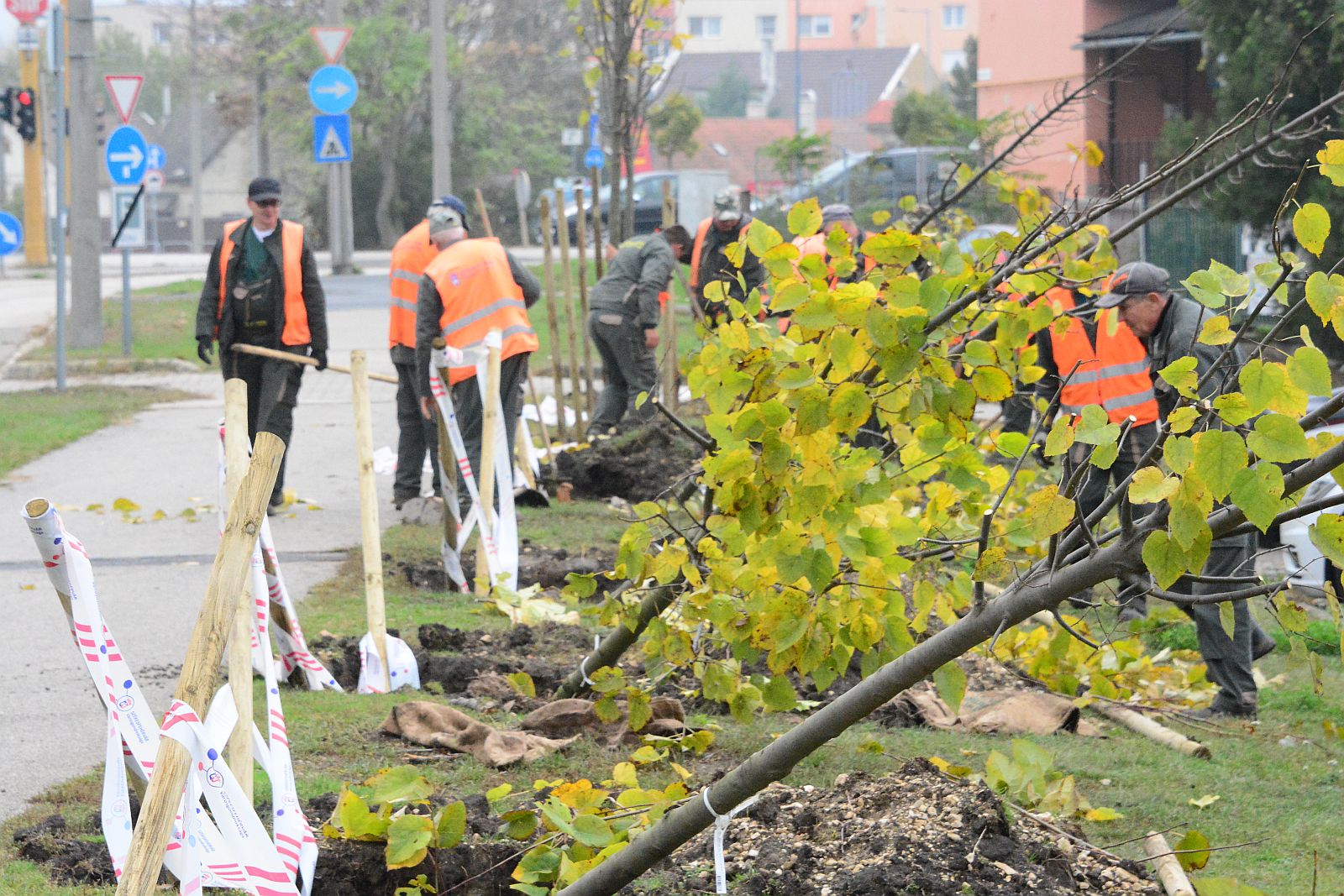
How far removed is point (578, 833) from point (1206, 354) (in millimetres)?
3775

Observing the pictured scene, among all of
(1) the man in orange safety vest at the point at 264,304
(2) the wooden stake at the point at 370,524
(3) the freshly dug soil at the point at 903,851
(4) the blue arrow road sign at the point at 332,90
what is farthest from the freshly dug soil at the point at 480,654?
(4) the blue arrow road sign at the point at 332,90

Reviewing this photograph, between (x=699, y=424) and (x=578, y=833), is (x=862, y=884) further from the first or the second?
(x=699, y=424)

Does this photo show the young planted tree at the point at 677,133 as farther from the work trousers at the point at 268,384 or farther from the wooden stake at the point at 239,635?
the wooden stake at the point at 239,635

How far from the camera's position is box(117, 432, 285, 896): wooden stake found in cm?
284

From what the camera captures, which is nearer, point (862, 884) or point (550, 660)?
point (862, 884)

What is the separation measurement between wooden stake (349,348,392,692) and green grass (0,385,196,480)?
610 cm

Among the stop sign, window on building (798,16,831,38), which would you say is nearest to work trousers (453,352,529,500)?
the stop sign

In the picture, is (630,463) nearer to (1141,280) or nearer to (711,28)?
(1141,280)

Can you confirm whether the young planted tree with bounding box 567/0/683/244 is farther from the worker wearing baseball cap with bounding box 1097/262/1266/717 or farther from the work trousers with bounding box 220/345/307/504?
the worker wearing baseball cap with bounding box 1097/262/1266/717

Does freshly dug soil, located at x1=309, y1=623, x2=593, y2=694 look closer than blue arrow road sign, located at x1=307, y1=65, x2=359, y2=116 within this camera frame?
Yes

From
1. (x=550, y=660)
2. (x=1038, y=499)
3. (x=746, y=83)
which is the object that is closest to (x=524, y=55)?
(x=746, y=83)

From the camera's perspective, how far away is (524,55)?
177 feet

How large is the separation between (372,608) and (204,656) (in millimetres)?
2797

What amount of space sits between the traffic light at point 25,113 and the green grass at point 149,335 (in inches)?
108
